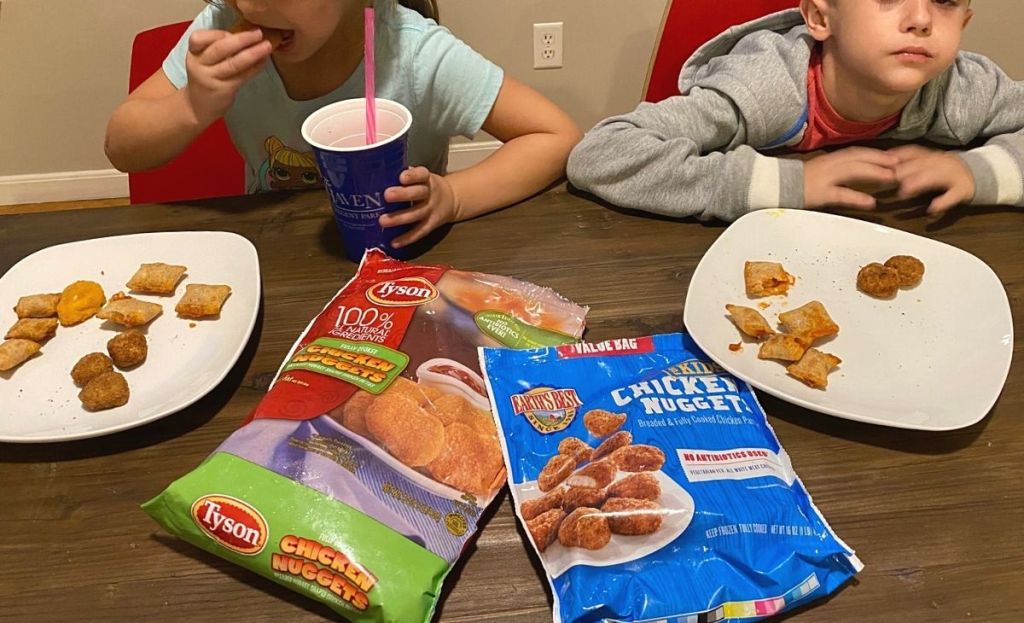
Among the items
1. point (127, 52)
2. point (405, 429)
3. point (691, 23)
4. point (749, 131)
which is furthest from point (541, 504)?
point (127, 52)

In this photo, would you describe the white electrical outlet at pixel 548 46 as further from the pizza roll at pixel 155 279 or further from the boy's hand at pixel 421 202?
the pizza roll at pixel 155 279

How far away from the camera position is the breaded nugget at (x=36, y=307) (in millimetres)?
778

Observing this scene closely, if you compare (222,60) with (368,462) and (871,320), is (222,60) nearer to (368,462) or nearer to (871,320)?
(368,462)

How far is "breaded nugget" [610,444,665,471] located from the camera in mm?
602

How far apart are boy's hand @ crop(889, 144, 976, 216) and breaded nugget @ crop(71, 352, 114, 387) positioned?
968mm

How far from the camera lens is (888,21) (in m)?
0.98

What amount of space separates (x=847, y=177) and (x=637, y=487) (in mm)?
597

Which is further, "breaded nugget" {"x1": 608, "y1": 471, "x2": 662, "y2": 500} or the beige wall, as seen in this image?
the beige wall

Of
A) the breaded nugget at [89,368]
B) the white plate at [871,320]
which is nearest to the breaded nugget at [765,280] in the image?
the white plate at [871,320]

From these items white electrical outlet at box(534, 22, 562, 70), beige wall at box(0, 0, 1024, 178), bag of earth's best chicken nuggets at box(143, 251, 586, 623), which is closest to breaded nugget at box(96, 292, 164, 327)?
bag of earth's best chicken nuggets at box(143, 251, 586, 623)

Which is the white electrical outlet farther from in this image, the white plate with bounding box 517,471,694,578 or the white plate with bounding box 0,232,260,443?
the white plate with bounding box 517,471,694,578

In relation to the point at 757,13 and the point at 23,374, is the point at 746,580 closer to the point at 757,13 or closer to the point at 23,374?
the point at 23,374

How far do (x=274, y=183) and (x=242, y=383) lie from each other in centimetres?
56

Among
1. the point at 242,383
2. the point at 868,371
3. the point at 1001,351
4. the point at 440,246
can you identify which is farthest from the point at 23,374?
the point at 1001,351
